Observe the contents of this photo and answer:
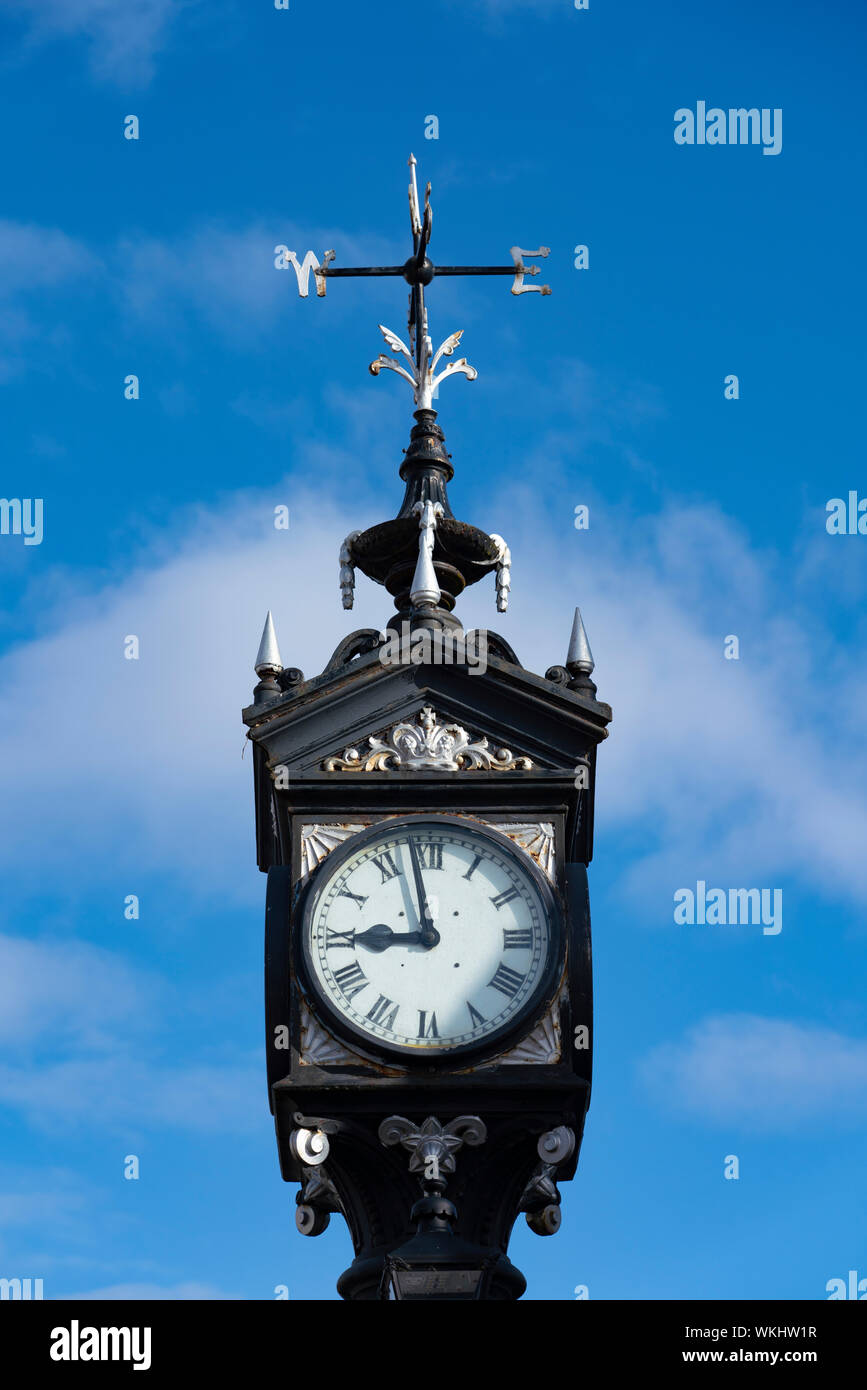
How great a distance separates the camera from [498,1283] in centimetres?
2158

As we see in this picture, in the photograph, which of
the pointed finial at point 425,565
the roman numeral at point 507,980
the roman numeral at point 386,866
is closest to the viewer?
the roman numeral at point 507,980

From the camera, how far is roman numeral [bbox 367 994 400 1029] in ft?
72.1

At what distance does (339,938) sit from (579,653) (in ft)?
10.1

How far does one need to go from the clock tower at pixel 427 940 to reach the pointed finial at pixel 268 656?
0.14ft

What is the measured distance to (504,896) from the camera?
22.5 metres

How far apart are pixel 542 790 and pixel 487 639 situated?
4.80 feet

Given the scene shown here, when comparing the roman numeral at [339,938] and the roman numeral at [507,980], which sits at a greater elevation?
the roman numeral at [339,938]

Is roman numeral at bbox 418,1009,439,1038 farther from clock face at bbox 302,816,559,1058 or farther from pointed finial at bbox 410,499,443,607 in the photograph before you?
pointed finial at bbox 410,499,443,607

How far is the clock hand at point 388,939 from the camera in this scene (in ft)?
73.3

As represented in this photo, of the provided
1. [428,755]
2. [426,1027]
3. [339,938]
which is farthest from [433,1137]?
[428,755]
